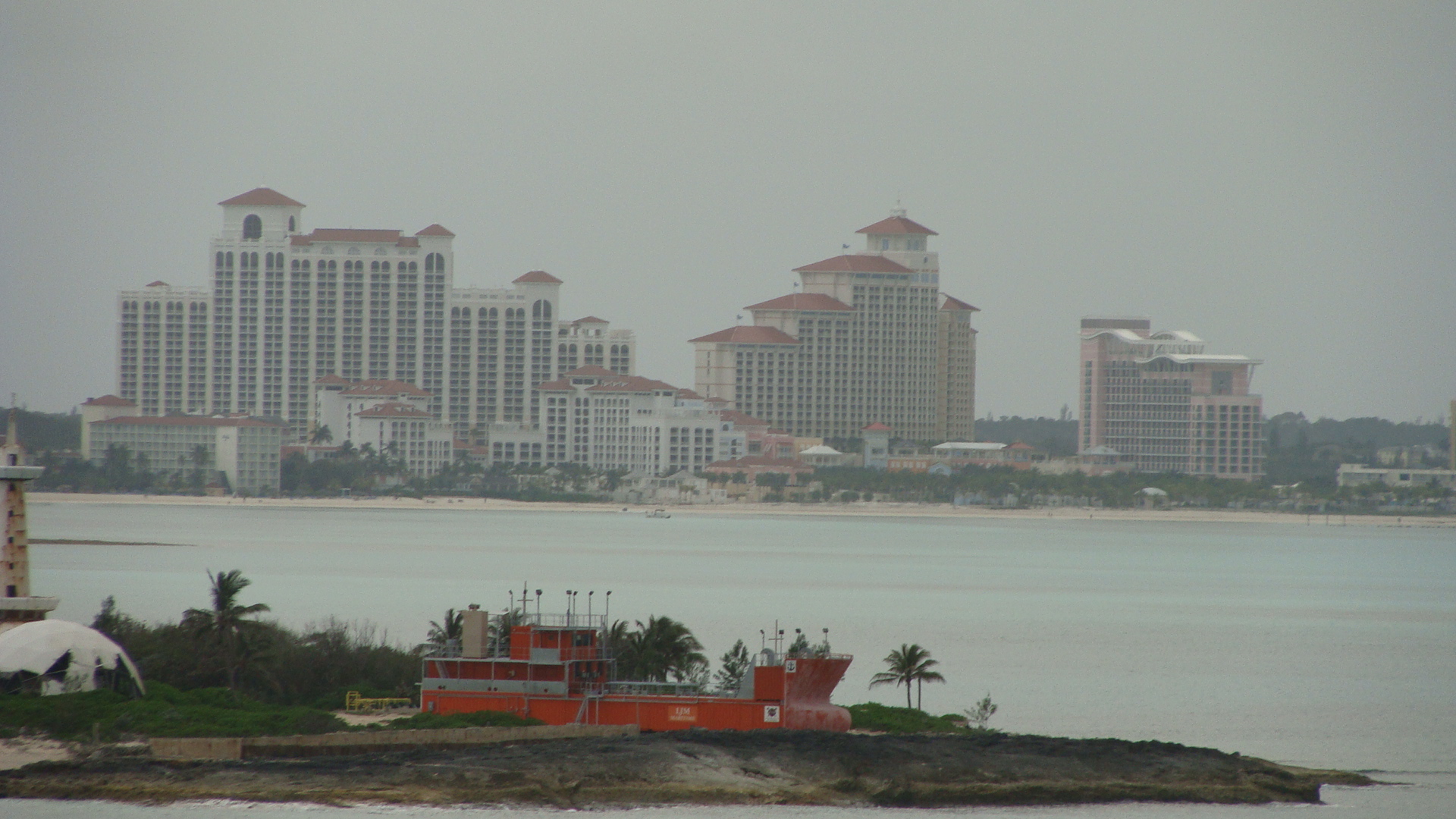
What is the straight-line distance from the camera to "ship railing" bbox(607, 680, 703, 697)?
4147 cm

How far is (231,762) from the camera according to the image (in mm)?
36156

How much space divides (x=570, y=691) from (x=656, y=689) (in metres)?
2.57

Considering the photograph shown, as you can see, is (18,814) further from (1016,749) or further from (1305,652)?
(1305,652)

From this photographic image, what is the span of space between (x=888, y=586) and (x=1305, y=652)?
101 feet

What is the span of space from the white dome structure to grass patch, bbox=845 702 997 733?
633 inches

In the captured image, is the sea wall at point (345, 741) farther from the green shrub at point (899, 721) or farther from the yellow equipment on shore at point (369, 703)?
the green shrub at point (899, 721)

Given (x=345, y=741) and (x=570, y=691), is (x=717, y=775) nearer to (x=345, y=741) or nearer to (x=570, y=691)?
(x=570, y=691)

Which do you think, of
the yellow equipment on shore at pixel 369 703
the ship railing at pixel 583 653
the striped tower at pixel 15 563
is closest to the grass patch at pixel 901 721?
the ship railing at pixel 583 653

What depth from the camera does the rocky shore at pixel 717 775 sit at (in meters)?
35.3

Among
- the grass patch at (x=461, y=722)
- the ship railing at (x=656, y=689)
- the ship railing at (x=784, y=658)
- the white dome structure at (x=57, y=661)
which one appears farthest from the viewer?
the ship railing at (x=656, y=689)

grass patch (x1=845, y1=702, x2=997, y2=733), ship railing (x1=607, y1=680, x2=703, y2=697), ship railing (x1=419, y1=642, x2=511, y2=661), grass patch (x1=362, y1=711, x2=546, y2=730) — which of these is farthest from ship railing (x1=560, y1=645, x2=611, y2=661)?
grass patch (x1=845, y1=702, x2=997, y2=733)

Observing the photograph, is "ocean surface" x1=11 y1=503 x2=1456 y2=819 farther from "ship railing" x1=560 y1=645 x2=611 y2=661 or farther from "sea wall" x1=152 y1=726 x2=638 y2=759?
"ship railing" x1=560 y1=645 x2=611 y2=661

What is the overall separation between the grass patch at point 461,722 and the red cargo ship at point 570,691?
2.17 feet

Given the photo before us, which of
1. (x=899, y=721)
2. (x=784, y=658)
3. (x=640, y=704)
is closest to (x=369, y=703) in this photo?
(x=640, y=704)
